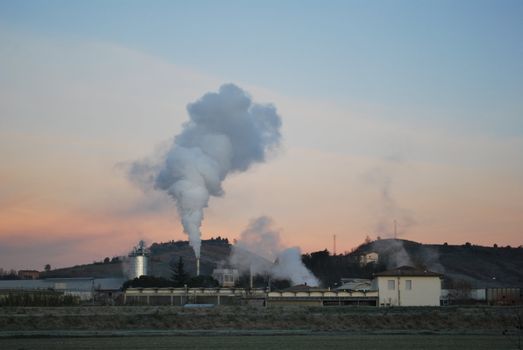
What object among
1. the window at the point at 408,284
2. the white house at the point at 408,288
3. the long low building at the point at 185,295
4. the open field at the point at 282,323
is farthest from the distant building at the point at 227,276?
the open field at the point at 282,323

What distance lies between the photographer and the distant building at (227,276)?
387 feet

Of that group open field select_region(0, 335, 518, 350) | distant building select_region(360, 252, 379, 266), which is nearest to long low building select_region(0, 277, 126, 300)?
distant building select_region(360, 252, 379, 266)

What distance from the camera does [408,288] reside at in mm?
84812

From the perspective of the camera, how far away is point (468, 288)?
379 feet

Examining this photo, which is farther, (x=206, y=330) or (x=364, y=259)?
(x=364, y=259)

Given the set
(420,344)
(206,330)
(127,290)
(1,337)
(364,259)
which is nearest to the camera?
(420,344)

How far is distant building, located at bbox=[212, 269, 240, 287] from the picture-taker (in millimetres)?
117806

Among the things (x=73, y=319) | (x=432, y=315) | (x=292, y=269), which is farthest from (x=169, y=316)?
(x=292, y=269)

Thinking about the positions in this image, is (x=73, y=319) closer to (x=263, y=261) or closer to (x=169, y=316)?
(x=169, y=316)

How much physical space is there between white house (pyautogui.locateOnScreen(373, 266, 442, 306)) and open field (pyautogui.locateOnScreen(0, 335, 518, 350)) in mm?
43212

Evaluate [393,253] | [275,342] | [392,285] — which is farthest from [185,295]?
[393,253]

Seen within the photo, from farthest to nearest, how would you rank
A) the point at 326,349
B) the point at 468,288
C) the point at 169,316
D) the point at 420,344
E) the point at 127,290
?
the point at 468,288
the point at 127,290
the point at 169,316
the point at 420,344
the point at 326,349

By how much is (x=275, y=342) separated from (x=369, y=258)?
409 ft

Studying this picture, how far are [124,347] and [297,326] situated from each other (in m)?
18.9
